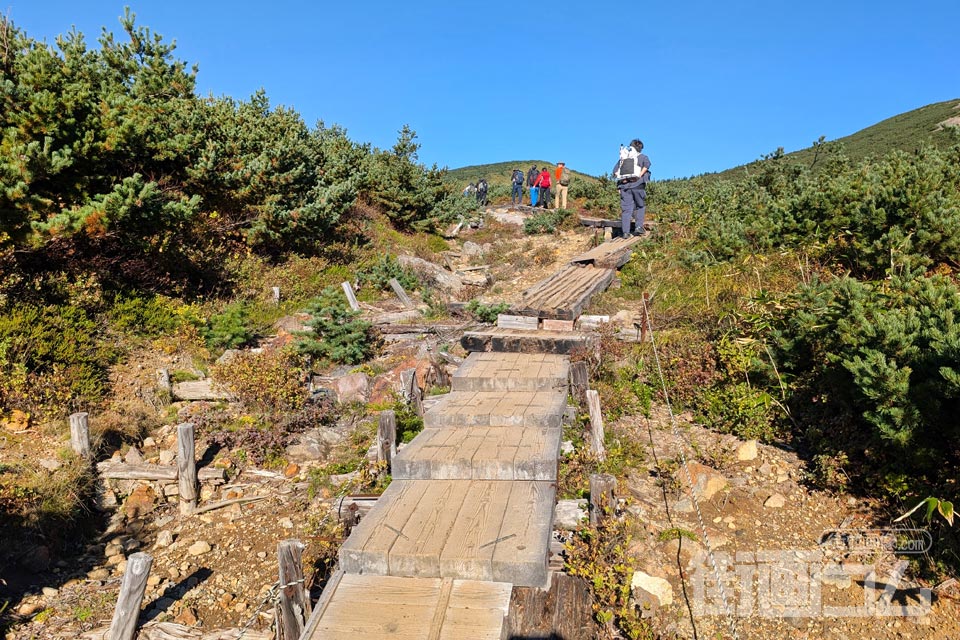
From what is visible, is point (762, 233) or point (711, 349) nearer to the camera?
point (711, 349)

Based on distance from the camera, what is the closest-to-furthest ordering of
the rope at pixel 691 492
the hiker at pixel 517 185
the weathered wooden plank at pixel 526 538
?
the weathered wooden plank at pixel 526 538 → the rope at pixel 691 492 → the hiker at pixel 517 185

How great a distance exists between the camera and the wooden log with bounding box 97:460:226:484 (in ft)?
22.7

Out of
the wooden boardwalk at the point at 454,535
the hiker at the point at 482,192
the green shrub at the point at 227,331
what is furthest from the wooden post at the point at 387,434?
the hiker at the point at 482,192

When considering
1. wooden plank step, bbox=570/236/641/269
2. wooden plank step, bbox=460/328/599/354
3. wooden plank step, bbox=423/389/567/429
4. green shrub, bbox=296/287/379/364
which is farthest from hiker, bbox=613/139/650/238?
wooden plank step, bbox=423/389/567/429

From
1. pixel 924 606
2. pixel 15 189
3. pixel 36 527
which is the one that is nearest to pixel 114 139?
pixel 15 189

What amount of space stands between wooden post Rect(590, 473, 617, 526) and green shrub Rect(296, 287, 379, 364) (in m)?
5.51

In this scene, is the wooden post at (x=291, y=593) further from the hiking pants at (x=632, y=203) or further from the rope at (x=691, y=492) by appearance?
the hiking pants at (x=632, y=203)

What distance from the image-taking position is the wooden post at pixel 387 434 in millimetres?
5473

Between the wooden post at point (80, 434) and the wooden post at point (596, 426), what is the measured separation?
5954 mm

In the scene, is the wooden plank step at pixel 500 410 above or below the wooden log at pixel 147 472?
above

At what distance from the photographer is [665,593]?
14.5 ft

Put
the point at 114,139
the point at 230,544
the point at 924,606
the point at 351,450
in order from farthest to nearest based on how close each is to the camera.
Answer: the point at 114,139
the point at 351,450
the point at 230,544
the point at 924,606

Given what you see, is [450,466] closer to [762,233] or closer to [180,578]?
[180,578]

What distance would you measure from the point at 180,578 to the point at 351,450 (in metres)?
2.36
